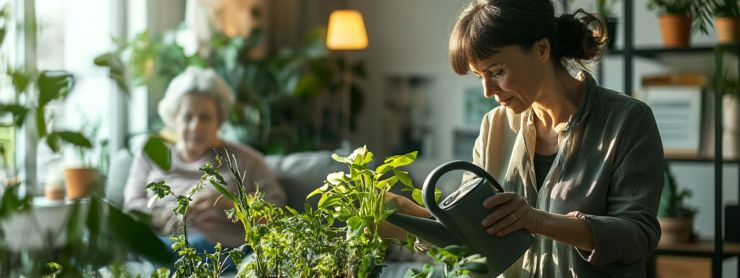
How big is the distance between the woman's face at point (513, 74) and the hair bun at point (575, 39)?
7 cm

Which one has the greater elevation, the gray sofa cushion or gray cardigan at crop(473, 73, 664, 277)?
gray cardigan at crop(473, 73, 664, 277)

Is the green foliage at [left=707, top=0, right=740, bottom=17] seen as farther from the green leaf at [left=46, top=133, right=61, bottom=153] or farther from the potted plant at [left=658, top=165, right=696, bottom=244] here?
A: the green leaf at [left=46, top=133, right=61, bottom=153]

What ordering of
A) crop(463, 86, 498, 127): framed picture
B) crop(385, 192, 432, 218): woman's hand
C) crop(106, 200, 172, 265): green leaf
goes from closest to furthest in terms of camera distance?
crop(106, 200, 172, 265): green leaf
crop(385, 192, 432, 218): woman's hand
crop(463, 86, 498, 127): framed picture

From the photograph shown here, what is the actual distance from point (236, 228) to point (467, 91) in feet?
9.16

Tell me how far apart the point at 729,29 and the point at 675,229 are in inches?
32.9

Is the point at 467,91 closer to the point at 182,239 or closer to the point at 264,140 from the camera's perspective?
the point at 264,140

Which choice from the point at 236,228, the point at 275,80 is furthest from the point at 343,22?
the point at 236,228

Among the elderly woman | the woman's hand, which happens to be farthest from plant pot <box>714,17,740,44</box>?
the woman's hand

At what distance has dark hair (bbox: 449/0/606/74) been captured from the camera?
5.91 ft

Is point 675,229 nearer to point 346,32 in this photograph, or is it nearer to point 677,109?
point 677,109

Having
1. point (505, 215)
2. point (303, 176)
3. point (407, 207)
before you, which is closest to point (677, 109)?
point (303, 176)

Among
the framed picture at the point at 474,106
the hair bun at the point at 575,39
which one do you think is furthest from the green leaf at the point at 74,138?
the framed picture at the point at 474,106

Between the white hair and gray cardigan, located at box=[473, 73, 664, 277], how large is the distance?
2254 mm

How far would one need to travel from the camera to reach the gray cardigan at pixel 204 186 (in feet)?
12.1
